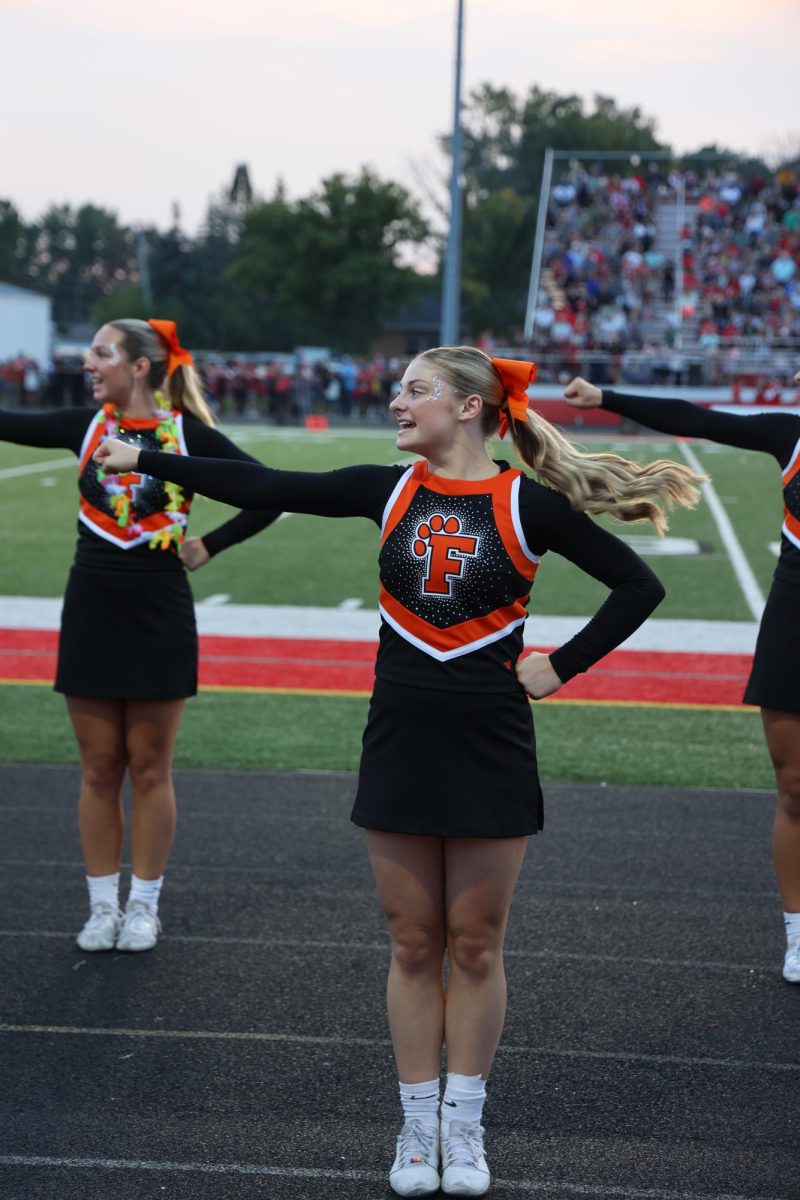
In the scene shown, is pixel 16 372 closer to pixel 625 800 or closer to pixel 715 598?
pixel 715 598

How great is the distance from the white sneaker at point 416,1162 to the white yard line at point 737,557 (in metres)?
5.72

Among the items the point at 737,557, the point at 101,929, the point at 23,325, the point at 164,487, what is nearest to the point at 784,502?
the point at 164,487

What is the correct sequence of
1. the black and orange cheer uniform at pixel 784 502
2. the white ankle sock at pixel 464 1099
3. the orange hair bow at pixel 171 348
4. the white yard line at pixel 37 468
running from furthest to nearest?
the white yard line at pixel 37 468 < the orange hair bow at pixel 171 348 < the black and orange cheer uniform at pixel 784 502 < the white ankle sock at pixel 464 1099

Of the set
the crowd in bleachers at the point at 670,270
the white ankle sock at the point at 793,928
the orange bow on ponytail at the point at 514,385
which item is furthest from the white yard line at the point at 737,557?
the crowd in bleachers at the point at 670,270

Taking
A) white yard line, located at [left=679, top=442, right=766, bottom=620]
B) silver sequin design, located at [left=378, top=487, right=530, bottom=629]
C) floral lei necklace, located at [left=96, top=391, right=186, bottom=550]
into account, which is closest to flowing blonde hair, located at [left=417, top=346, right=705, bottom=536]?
silver sequin design, located at [left=378, top=487, right=530, bottom=629]

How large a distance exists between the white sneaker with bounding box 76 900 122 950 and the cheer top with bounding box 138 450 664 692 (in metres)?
1.78

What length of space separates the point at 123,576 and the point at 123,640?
0.19 metres

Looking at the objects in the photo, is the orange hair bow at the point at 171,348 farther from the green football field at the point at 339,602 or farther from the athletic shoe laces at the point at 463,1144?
the green football field at the point at 339,602

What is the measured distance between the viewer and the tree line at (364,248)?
5741 centimetres

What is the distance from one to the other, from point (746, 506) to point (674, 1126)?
53.4ft

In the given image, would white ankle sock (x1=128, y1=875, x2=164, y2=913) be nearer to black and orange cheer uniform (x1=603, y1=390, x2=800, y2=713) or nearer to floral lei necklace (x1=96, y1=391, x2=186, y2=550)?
floral lei necklace (x1=96, y1=391, x2=186, y2=550)

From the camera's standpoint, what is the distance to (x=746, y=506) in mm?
19109

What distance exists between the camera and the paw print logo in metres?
3.09

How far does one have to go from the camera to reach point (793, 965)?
4.35 m
